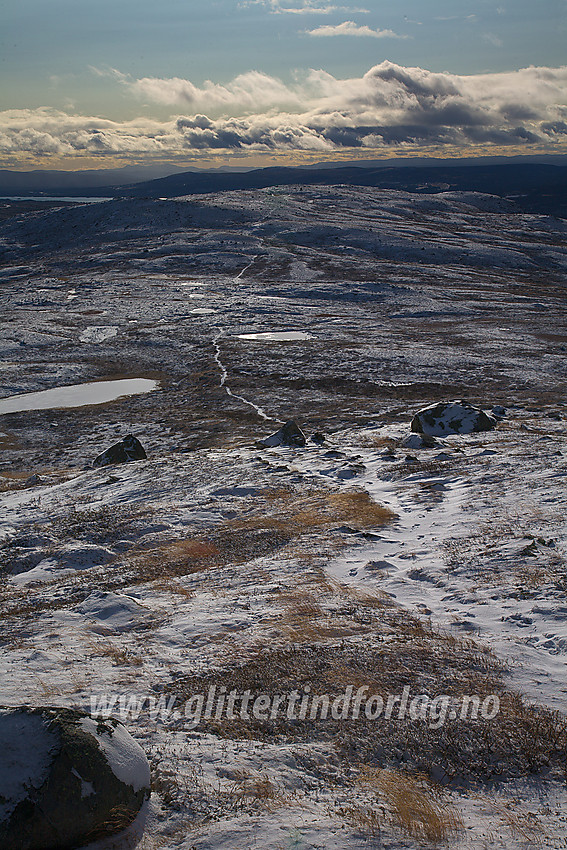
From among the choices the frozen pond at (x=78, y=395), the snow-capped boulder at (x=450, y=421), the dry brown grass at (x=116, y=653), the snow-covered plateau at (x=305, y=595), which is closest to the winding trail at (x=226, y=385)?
the snow-covered plateau at (x=305, y=595)

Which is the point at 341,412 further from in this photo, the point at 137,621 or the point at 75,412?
the point at 137,621

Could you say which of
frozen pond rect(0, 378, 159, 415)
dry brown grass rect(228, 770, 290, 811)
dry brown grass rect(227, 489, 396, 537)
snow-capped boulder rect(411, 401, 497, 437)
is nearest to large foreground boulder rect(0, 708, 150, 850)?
dry brown grass rect(228, 770, 290, 811)

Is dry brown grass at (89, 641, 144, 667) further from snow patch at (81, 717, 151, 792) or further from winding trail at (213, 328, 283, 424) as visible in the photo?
winding trail at (213, 328, 283, 424)

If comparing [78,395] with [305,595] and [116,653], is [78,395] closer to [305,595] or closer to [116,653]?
[305,595]

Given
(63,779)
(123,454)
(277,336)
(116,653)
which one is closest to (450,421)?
(123,454)

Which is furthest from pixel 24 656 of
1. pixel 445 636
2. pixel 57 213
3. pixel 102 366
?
pixel 57 213

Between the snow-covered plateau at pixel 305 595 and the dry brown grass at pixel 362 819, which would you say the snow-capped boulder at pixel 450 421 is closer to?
the snow-covered plateau at pixel 305 595
